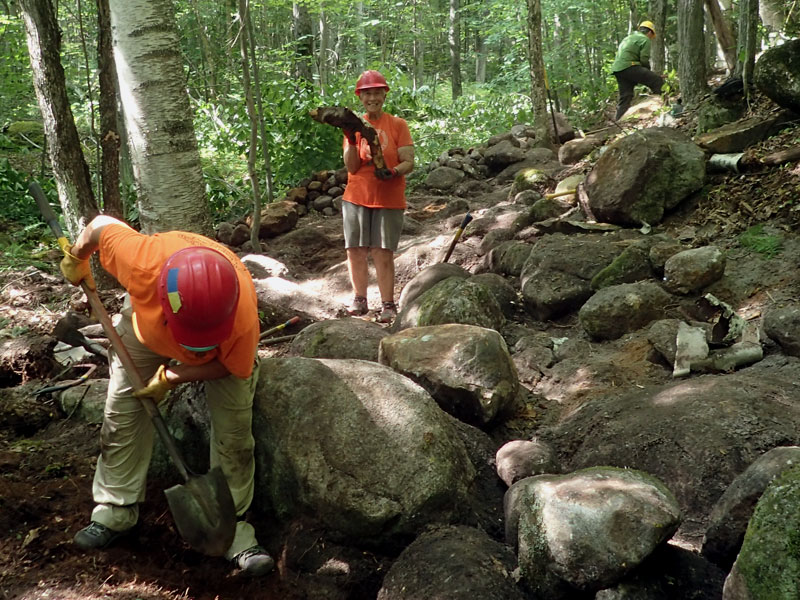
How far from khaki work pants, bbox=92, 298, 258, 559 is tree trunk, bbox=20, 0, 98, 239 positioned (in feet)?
9.35

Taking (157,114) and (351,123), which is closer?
(157,114)

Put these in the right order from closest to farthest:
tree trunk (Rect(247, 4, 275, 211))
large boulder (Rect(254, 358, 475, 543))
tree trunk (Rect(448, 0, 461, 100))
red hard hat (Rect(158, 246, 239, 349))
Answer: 1. red hard hat (Rect(158, 246, 239, 349))
2. large boulder (Rect(254, 358, 475, 543))
3. tree trunk (Rect(247, 4, 275, 211))
4. tree trunk (Rect(448, 0, 461, 100))

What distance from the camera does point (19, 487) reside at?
2988 mm

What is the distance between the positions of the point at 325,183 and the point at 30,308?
15.1ft

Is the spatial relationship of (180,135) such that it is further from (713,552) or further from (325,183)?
(325,183)

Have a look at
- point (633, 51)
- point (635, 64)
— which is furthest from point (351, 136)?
point (635, 64)

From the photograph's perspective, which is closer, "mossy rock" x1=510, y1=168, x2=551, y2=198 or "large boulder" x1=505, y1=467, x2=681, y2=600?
"large boulder" x1=505, y1=467, x2=681, y2=600

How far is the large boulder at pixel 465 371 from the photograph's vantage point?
11.7ft

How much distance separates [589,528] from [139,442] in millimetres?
1974

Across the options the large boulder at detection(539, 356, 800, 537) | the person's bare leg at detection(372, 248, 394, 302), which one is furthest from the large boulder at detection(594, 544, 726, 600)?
the person's bare leg at detection(372, 248, 394, 302)

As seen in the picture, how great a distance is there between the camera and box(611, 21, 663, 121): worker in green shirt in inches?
416

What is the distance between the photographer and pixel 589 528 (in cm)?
224

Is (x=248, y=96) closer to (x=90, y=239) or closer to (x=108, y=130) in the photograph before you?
(x=108, y=130)

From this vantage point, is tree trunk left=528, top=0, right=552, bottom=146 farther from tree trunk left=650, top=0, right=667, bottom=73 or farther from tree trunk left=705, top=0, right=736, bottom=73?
tree trunk left=650, top=0, right=667, bottom=73
